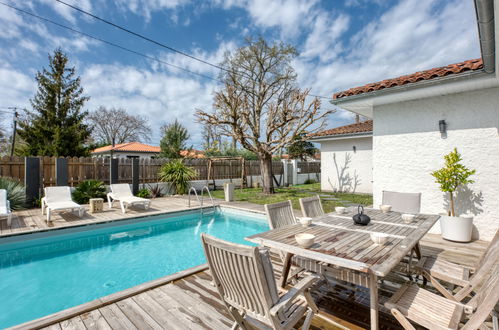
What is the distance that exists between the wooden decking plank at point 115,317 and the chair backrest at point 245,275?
1211mm

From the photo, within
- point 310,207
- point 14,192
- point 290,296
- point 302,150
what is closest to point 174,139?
point 302,150

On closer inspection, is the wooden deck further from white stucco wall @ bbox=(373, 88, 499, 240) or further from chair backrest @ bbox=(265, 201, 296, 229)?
white stucco wall @ bbox=(373, 88, 499, 240)

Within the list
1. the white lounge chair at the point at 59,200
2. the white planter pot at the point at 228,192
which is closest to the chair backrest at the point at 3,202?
the white lounge chair at the point at 59,200

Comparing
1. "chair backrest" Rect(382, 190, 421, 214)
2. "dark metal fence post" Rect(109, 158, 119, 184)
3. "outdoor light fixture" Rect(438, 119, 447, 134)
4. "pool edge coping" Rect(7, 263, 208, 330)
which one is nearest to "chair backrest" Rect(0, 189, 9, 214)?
"dark metal fence post" Rect(109, 158, 119, 184)

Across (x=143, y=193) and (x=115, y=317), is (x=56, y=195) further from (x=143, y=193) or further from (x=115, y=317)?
(x=115, y=317)

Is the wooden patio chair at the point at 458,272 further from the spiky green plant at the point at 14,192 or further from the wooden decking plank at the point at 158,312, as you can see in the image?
the spiky green plant at the point at 14,192

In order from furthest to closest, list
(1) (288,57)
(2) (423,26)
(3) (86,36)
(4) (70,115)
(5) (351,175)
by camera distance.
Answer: (1) (288,57)
(4) (70,115)
(5) (351,175)
(3) (86,36)
(2) (423,26)

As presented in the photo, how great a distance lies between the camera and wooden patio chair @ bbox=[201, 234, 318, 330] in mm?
1600

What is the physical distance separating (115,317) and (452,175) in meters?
6.02

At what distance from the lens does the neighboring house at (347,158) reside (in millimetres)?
12203

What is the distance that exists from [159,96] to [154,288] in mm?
18554

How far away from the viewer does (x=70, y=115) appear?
18109mm

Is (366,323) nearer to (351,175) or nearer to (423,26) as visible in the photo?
(423,26)

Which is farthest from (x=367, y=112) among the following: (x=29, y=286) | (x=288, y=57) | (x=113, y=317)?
(x=288, y=57)
